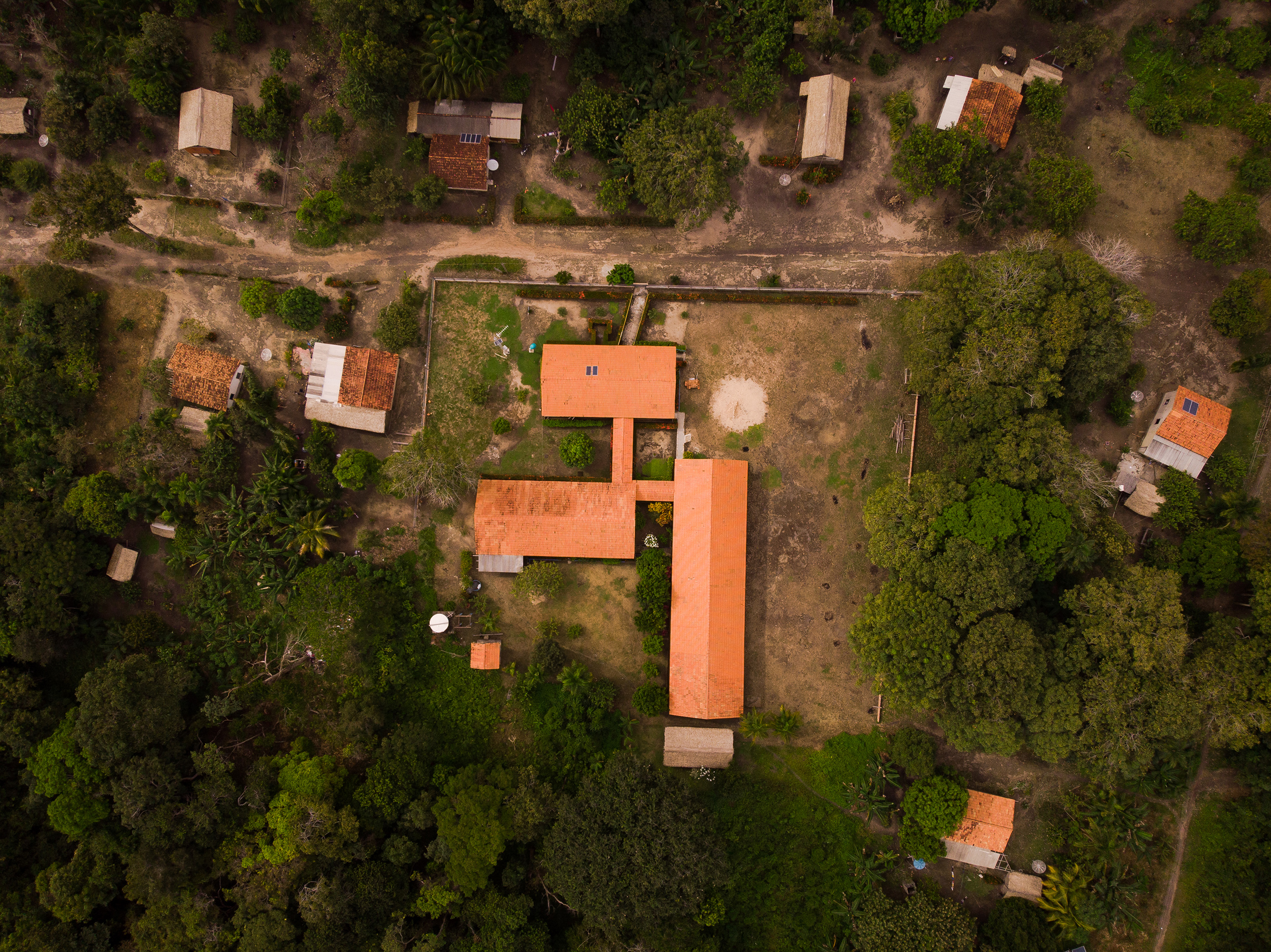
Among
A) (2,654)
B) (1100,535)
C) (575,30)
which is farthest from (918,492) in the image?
(2,654)

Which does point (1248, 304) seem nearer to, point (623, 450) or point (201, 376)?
point (623, 450)

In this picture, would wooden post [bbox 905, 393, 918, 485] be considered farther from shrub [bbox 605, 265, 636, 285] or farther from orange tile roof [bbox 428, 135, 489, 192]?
orange tile roof [bbox 428, 135, 489, 192]

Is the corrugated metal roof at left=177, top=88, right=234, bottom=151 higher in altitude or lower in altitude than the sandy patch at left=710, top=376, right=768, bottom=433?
higher

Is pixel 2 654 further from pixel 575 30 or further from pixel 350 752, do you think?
pixel 575 30

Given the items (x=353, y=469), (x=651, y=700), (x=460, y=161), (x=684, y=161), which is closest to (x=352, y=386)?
(x=353, y=469)

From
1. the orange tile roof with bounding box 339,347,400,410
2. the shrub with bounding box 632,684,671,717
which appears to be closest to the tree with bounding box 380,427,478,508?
the orange tile roof with bounding box 339,347,400,410
